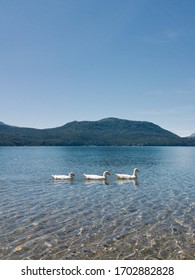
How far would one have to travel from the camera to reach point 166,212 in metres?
23.0

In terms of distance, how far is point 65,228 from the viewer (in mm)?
18578

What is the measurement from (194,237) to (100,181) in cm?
2504

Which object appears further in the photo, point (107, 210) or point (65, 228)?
point (107, 210)

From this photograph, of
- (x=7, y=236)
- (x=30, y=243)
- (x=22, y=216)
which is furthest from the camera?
(x=22, y=216)

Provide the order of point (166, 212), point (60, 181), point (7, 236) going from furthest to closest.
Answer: point (60, 181), point (166, 212), point (7, 236)

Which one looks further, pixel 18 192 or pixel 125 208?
pixel 18 192

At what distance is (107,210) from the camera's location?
23484mm

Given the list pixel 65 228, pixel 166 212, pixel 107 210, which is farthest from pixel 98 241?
pixel 166 212

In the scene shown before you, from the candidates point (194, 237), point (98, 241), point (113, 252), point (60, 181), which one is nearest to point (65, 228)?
point (98, 241)

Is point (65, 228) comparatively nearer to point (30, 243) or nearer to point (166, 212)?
point (30, 243)

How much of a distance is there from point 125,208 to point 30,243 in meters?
10.5
